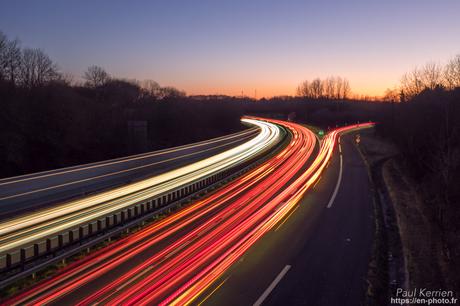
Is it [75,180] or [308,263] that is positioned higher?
[75,180]

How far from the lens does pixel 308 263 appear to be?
49.2 feet

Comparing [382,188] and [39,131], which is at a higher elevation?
[39,131]

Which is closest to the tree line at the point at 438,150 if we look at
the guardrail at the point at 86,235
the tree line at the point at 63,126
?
the guardrail at the point at 86,235

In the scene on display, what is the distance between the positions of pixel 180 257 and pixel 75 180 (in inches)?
517

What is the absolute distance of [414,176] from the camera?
3662cm

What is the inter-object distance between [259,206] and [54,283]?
1308cm

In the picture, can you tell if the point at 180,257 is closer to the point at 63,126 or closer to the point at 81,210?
the point at 81,210

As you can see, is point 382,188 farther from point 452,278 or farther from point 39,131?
point 39,131

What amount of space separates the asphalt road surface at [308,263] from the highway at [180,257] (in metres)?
0.17

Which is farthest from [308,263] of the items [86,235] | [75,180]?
[75,180]

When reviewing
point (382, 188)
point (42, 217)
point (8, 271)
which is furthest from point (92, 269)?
point (382, 188)

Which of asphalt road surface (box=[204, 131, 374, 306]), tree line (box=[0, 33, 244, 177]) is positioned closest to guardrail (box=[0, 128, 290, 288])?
asphalt road surface (box=[204, 131, 374, 306])

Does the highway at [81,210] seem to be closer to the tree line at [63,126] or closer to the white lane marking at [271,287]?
the white lane marking at [271,287]

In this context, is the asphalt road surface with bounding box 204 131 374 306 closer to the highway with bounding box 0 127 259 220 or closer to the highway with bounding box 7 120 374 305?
the highway with bounding box 7 120 374 305
